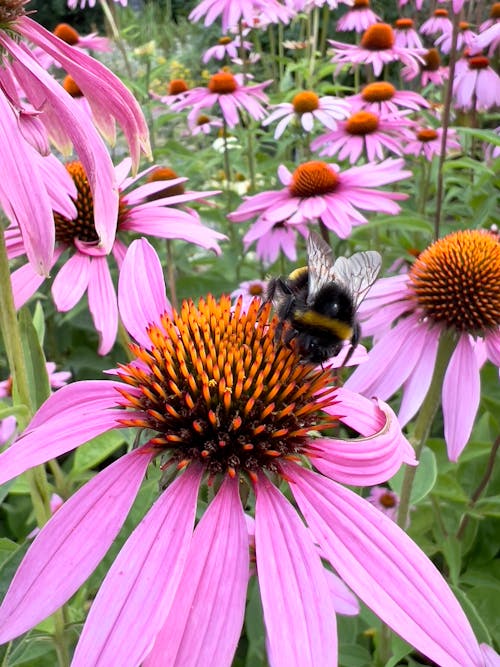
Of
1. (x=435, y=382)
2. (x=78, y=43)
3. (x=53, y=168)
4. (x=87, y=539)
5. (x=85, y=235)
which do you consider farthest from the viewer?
(x=78, y=43)

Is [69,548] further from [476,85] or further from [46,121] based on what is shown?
[476,85]

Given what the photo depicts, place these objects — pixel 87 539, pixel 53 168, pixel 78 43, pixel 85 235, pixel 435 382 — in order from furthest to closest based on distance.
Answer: pixel 78 43, pixel 85 235, pixel 435 382, pixel 53 168, pixel 87 539

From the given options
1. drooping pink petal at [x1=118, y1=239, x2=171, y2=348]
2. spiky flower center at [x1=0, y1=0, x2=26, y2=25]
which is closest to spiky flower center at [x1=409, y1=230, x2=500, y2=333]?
drooping pink petal at [x1=118, y1=239, x2=171, y2=348]

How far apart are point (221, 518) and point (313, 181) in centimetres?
143

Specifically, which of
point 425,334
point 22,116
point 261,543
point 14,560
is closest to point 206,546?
point 261,543

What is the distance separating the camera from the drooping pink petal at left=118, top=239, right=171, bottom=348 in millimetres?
954

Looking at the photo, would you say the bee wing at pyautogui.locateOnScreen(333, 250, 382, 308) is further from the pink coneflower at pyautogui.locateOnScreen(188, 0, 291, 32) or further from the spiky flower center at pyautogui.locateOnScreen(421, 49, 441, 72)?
the spiky flower center at pyautogui.locateOnScreen(421, 49, 441, 72)

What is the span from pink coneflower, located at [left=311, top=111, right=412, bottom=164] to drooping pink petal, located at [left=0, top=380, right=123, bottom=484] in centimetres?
178

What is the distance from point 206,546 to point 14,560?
22 cm

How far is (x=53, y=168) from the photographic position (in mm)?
1053

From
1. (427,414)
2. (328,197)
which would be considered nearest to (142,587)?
(427,414)

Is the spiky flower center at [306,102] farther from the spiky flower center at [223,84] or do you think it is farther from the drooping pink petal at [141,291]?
the drooping pink petal at [141,291]

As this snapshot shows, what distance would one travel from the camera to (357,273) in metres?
0.92

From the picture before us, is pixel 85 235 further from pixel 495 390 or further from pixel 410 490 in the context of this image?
pixel 495 390
